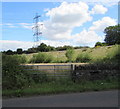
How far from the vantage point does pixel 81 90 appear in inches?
361

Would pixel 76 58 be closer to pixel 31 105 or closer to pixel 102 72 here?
pixel 102 72

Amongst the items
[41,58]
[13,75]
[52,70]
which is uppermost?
[41,58]

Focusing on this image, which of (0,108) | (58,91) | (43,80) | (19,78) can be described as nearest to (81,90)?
(58,91)

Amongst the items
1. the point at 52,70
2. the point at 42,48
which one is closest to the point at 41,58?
the point at 52,70

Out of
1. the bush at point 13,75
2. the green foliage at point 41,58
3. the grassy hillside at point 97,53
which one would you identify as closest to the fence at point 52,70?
the bush at point 13,75

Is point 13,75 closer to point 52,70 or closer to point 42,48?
point 52,70

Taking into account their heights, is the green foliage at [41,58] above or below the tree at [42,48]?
below

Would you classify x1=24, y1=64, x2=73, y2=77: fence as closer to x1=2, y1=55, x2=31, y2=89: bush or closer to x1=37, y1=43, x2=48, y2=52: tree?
x1=2, y1=55, x2=31, y2=89: bush

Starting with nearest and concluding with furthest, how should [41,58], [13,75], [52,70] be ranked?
[13,75] < [52,70] < [41,58]

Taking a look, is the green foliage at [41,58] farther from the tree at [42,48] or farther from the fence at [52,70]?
the tree at [42,48]

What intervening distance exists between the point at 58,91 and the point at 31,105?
2584 millimetres

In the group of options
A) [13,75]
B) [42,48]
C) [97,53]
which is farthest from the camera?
[42,48]

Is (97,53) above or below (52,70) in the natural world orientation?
above

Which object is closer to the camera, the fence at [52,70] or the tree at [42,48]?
the fence at [52,70]
